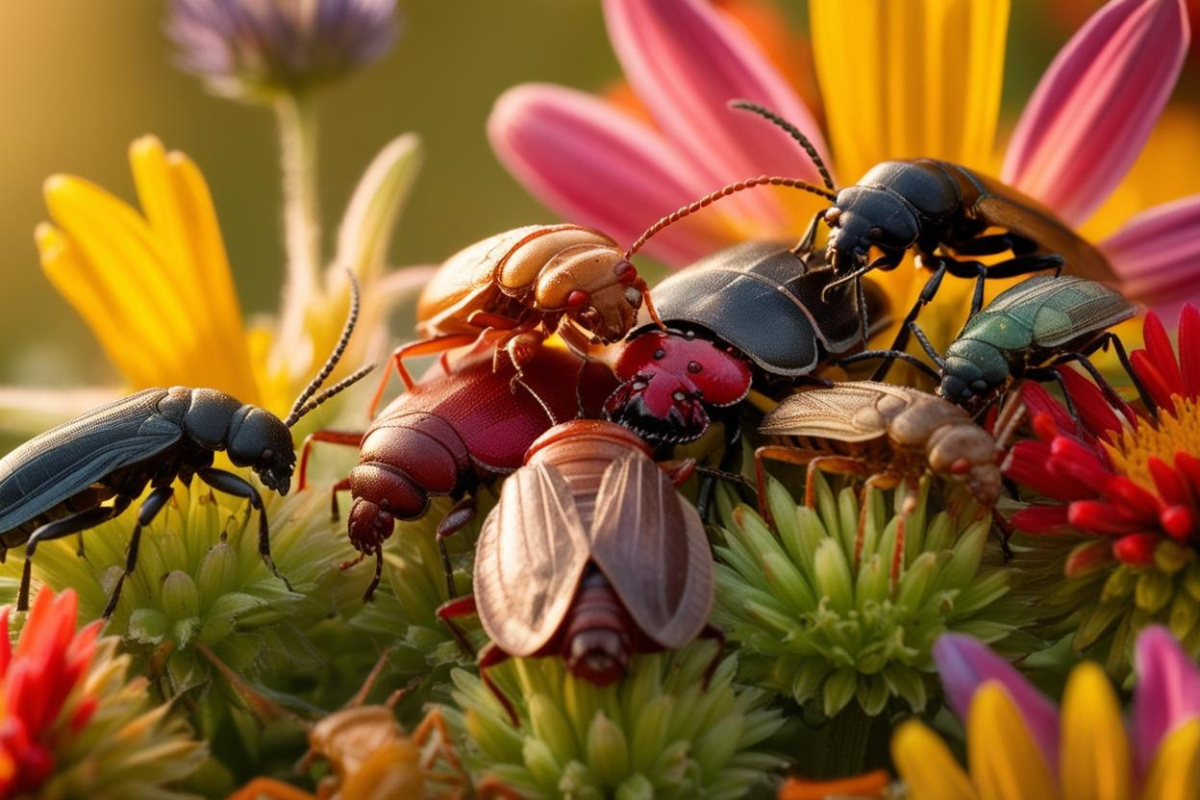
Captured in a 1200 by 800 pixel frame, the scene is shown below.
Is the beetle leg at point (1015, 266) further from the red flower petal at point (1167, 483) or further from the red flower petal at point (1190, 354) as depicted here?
the red flower petal at point (1167, 483)

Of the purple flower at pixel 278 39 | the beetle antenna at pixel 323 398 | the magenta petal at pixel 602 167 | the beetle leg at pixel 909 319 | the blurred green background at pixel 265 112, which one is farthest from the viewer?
the blurred green background at pixel 265 112

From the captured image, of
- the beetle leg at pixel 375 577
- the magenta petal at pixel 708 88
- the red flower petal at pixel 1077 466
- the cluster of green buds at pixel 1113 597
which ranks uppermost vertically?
the magenta petal at pixel 708 88

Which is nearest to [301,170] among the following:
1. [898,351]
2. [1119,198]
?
[898,351]

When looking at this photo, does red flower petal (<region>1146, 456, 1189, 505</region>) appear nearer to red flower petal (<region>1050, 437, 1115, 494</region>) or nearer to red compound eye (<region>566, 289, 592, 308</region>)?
red flower petal (<region>1050, 437, 1115, 494</region>)

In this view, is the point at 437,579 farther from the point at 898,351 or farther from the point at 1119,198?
the point at 1119,198

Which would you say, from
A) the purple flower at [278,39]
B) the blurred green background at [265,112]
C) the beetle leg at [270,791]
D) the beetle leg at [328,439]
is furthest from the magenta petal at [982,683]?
the blurred green background at [265,112]

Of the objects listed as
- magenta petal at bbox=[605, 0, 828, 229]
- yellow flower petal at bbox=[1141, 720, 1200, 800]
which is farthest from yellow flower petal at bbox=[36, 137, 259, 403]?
yellow flower petal at bbox=[1141, 720, 1200, 800]

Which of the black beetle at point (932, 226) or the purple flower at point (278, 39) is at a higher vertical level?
the purple flower at point (278, 39)

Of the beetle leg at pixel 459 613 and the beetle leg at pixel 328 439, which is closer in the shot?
the beetle leg at pixel 459 613

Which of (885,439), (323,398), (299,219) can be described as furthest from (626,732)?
(299,219)
